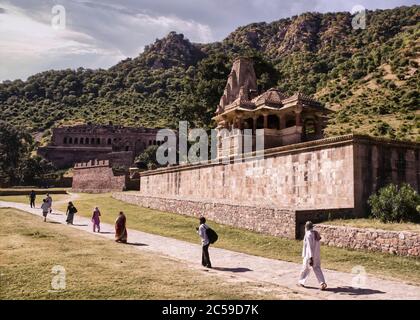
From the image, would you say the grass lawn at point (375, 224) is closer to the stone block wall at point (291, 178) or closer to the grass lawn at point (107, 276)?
the stone block wall at point (291, 178)

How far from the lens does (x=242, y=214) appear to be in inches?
762

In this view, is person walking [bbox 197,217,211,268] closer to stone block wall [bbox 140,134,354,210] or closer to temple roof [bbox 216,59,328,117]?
stone block wall [bbox 140,134,354,210]

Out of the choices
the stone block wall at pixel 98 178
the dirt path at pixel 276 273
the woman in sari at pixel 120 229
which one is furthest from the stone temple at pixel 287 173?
the stone block wall at pixel 98 178

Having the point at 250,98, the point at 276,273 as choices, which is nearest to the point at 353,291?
the point at 276,273

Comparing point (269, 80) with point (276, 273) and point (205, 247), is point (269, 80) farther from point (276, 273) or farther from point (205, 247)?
Answer: point (276, 273)

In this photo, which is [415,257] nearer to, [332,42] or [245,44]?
[332,42]

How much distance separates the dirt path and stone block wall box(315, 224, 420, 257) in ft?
7.87

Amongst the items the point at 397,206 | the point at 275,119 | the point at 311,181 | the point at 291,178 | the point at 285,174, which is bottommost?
the point at 397,206

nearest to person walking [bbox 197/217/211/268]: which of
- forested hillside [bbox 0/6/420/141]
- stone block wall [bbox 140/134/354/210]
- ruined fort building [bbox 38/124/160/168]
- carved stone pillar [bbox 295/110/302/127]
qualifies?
stone block wall [bbox 140/134/354/210]

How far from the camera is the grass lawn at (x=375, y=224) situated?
1336 centimetres

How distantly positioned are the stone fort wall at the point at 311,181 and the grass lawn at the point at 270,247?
0.78m

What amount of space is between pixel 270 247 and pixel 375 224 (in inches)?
157
